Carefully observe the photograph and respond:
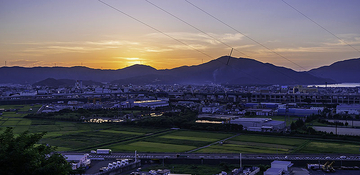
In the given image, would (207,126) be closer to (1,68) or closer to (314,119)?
A: (314,119)

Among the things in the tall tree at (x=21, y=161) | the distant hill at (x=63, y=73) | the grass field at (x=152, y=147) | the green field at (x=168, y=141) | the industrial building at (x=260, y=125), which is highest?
the distant hill at (x=63, y=73)

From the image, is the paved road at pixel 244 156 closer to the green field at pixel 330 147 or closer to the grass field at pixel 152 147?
the green field at pixel 330 147

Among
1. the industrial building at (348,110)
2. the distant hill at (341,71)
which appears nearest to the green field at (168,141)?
the industrial building at (348,110)

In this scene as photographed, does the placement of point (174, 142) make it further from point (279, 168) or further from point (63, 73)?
point (63, 73)

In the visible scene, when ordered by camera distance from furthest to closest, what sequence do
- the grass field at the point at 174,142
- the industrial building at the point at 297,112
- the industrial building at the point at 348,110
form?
1. the industrial building at the point at 297,112
2. the industrial building at the point at 348,110
3. the grass field at the point at 174,142

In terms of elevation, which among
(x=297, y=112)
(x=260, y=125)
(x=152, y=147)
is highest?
(x=297, y=112)

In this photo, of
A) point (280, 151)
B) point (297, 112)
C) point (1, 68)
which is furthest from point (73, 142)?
point (1, 68)

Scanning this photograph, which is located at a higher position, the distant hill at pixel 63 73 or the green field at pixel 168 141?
the distant hill at pixel 63 73

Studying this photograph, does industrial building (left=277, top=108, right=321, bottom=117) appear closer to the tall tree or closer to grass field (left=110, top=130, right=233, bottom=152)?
grass field (left=110, top=130, right=233, bottom=152)

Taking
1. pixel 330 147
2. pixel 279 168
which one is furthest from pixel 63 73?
pixel 279 168
